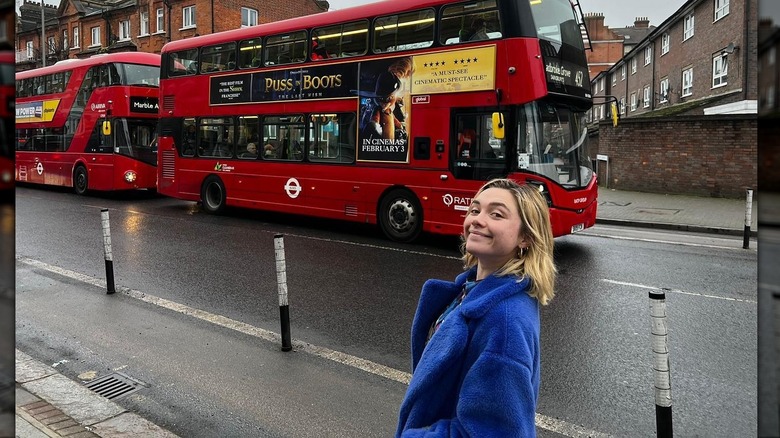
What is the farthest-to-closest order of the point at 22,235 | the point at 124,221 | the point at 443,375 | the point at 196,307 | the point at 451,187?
the point at 124,221 → the point at 22,235 → the point at 451,187 → the point at 196,307 → the point at 443,375

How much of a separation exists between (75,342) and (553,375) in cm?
433

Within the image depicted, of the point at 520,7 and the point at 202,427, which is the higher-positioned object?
the point at 520,7

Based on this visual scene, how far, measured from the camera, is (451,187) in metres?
10.5

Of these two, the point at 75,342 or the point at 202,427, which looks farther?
the point at 75,342

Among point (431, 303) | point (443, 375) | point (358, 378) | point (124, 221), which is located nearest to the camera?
point (443, 375)

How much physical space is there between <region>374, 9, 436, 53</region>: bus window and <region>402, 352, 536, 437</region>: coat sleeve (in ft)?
31.9

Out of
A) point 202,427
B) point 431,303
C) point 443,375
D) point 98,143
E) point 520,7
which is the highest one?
point 520,7

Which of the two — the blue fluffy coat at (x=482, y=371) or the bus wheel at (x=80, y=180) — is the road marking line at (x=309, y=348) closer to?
the blue fluffy coat at (x=482, y=371)

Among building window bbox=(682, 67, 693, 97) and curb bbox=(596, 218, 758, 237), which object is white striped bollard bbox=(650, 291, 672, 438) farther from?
building window bbox=(682, 67, 693, 97)

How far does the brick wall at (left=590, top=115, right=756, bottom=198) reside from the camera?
64.5ft

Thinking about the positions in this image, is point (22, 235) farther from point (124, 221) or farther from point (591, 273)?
point (591, 273)

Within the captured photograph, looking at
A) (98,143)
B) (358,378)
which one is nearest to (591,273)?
(358,378)

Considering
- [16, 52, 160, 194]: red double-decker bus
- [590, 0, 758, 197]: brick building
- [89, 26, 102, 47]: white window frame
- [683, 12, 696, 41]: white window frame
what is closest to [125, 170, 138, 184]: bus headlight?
[16, 52, 160, 194]: red double-decker bus

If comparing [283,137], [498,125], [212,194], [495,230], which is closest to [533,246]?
[495,230]
